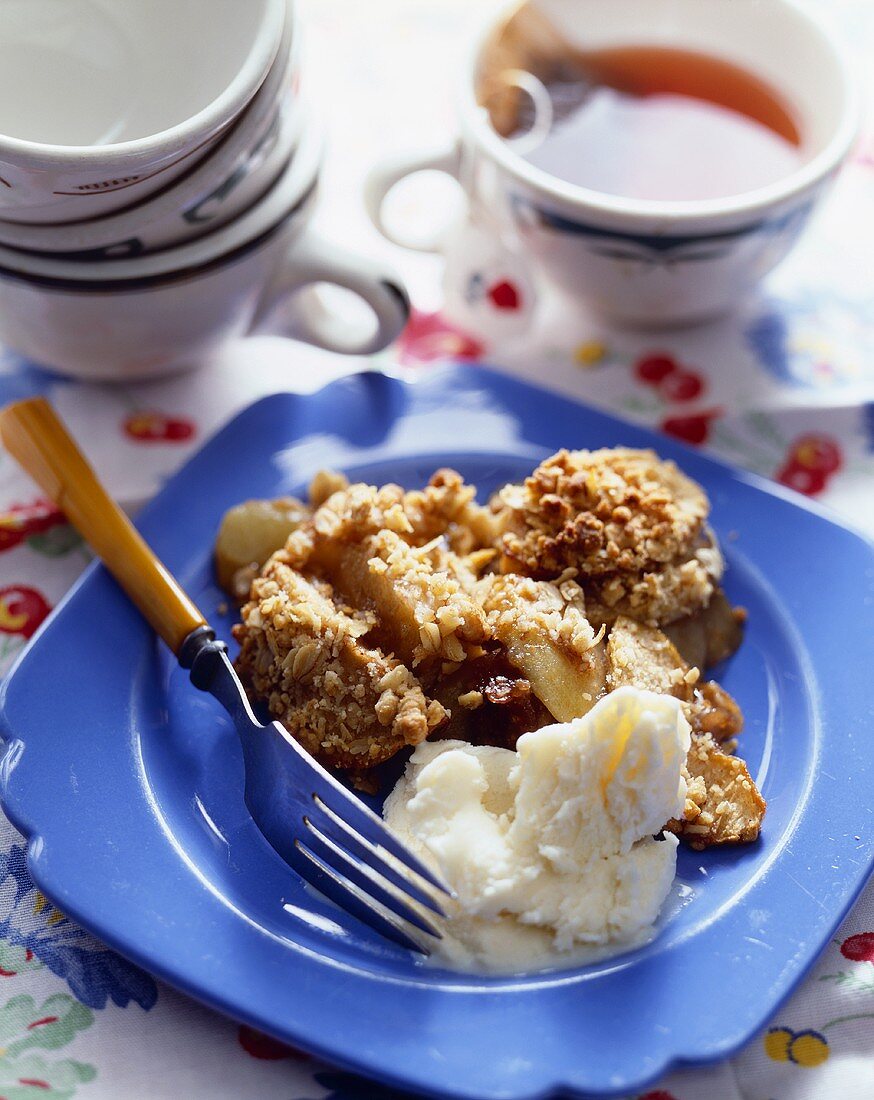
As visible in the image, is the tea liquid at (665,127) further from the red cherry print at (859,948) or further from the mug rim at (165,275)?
the red cherry print at (859,948)

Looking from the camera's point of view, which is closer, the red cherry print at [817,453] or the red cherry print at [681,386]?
the red cherry print at [817,453]

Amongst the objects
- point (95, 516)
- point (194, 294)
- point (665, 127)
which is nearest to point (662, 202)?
point (665, 127)

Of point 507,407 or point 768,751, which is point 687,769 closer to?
point 768,751

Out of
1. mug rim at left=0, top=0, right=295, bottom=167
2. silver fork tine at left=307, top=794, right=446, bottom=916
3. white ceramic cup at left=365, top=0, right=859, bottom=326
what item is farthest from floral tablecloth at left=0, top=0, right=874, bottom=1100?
mug rim at left=0, top=0, right=295, bottom=167

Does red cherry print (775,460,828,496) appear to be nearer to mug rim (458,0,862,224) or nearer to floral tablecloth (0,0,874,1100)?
floral tablecloth (0,0,874,1100)

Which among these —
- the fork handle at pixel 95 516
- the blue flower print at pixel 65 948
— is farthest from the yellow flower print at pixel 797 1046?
the fork handle at pixel 95 516
